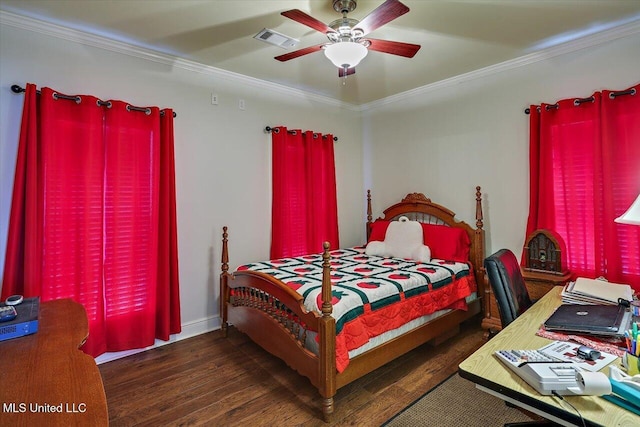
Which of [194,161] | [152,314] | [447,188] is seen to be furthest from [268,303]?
[447,188]

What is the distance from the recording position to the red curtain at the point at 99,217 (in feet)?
7.64

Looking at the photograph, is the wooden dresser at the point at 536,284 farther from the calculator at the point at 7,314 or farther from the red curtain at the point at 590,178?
the calculator at the point at 7,314

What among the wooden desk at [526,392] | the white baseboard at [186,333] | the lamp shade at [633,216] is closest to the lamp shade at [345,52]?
the lamp shade at [633,216]

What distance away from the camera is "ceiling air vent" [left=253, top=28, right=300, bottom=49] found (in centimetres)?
248

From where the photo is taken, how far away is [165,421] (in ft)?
6.53

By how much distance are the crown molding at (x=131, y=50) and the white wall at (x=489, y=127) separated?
143 cm

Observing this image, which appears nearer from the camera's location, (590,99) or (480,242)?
(590,99)

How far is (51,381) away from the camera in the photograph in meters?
1.03

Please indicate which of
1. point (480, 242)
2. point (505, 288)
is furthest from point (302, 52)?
point (480, 242)

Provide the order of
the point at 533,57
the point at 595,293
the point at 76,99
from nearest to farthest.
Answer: the point at 595,293 → the point at 76,99 → the point at 533,57

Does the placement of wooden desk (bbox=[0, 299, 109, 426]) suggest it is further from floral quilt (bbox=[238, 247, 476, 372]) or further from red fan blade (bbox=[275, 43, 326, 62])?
red fan blade (bbox=[275, 43, 326, 62])

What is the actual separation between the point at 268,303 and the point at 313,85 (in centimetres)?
265

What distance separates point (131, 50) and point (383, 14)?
232cm

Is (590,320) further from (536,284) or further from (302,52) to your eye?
(302,52)
